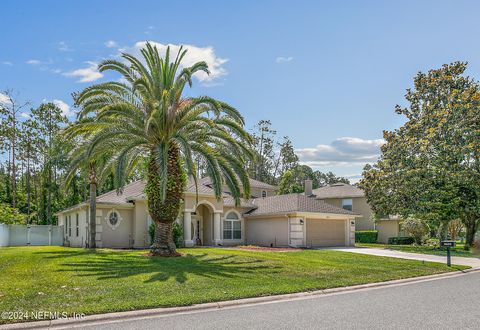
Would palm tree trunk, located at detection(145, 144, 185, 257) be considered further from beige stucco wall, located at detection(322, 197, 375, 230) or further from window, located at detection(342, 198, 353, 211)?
window, located at detection(342, 198, 353, 211)

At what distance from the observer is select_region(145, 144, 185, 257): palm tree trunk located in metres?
18.6

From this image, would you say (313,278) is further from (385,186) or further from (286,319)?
(385,186)

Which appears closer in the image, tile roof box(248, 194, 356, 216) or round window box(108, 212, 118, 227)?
round window box(108, 212, 118, 227)

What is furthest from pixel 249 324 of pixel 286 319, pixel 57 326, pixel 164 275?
pixel 164 275

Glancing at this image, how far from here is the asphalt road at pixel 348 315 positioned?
26.9ft

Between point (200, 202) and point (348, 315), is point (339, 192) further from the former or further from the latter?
point (348, 315)

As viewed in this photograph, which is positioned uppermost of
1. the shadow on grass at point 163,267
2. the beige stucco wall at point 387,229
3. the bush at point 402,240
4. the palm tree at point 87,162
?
the palm tree at point 87,162

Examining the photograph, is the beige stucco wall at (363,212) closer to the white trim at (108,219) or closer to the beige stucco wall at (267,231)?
the beige stucco wall at (267,231)

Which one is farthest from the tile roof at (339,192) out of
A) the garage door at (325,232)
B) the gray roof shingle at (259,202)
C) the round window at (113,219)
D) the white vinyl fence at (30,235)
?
the white vinyl fence at (30,235)

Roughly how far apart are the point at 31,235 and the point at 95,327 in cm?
2645

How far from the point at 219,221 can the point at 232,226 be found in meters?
2.12

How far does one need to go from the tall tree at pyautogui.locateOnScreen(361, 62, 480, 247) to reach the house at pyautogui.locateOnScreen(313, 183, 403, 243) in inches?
314

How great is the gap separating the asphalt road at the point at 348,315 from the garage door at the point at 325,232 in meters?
18.6

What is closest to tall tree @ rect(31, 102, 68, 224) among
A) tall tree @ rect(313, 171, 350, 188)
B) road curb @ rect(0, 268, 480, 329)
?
road curb @ rect(0, 268, 480, 329)
